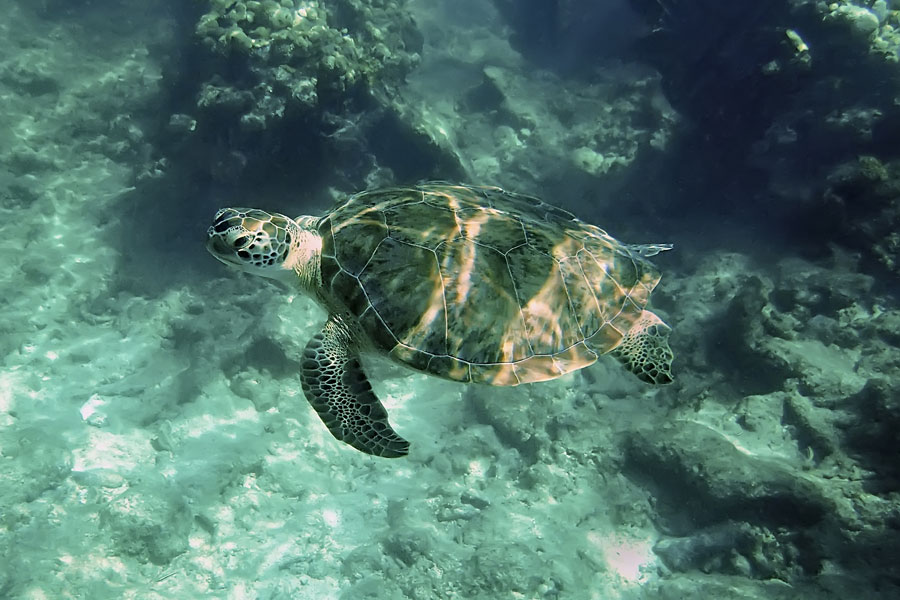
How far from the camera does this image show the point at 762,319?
6.99m

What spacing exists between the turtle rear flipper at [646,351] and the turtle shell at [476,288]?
150 mm

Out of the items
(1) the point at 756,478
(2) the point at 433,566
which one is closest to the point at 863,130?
(1) the point at 756,478

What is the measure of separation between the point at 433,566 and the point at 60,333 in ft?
20.3

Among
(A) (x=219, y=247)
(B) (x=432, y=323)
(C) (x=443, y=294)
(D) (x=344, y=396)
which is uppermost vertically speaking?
(C) (x=443, y=294)

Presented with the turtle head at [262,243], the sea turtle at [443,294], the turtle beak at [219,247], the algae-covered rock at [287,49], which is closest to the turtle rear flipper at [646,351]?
the sea turtle at [443,294]

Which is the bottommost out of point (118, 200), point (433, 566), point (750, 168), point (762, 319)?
point (433, 566)

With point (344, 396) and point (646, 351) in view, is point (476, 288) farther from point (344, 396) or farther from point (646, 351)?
point (646, 351)

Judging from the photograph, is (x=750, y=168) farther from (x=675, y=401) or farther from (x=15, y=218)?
(x=15, y=218)

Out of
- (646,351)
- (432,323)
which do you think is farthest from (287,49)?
(646,351)

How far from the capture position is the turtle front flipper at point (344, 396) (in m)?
3.30

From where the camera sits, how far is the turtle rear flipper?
12.1 ft

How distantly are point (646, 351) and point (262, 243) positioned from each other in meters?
3.16

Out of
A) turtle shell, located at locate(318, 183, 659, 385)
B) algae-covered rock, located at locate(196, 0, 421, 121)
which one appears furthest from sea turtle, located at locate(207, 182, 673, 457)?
algae-covered rock, located at locate(196, 0, 421, 121)

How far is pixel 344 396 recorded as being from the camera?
11.4ft
